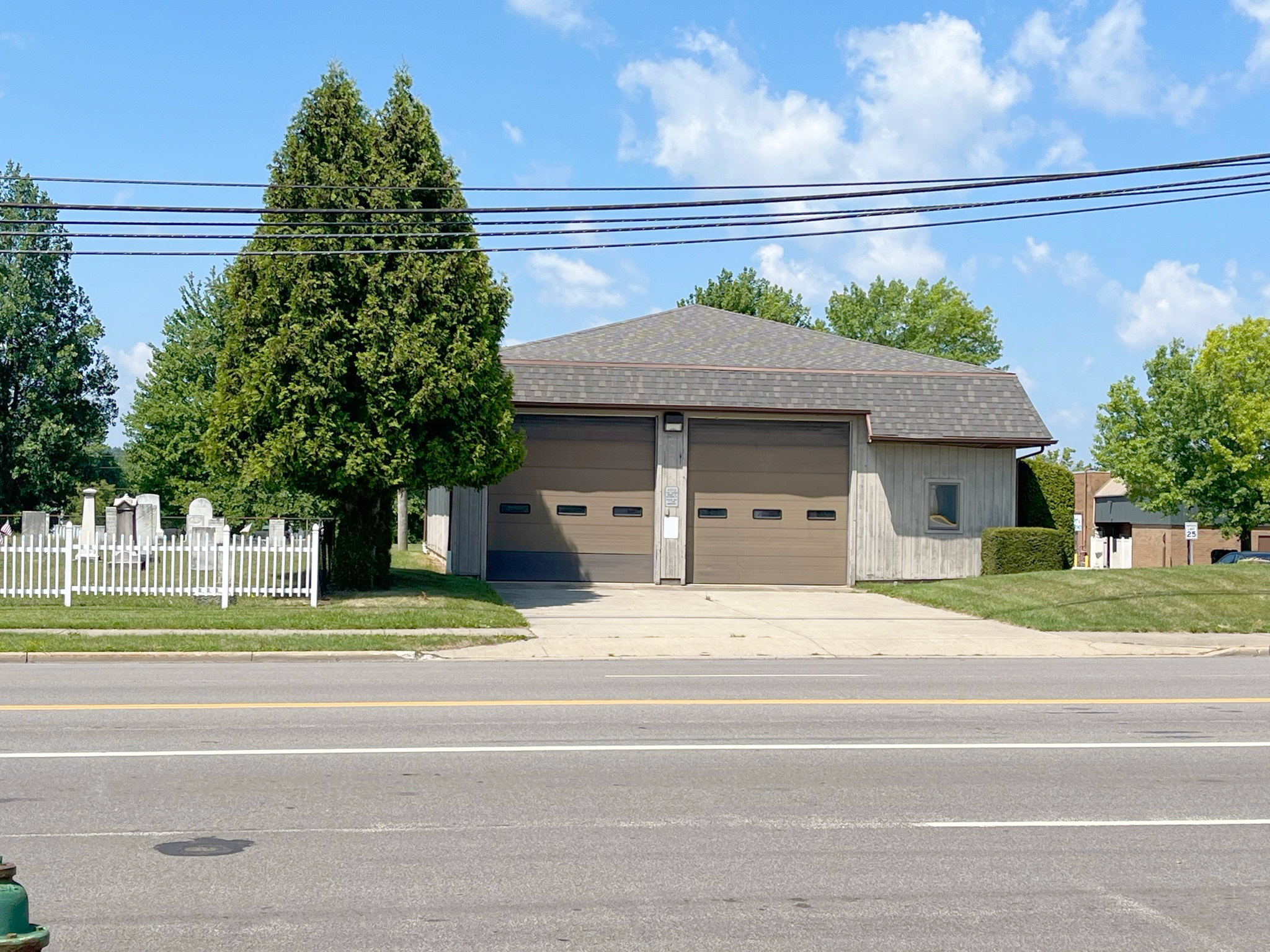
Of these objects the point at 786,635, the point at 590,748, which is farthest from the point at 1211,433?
the point at 590,748

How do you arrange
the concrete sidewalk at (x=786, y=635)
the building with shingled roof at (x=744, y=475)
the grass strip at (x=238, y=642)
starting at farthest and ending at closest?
1. the building with shingled roof at (x=744, y=475)
2. the concrete sidewalk at (x=786, y=635)
3. the grass strip at (x=238, y=642)

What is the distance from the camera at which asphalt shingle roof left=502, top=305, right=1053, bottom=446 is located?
28.1 metres

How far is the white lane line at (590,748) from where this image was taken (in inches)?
361

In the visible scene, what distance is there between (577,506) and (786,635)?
32.6 ft

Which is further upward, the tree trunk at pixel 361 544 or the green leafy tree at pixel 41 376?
the green leafy tree at pixel 41 376

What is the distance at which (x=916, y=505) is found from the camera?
29188 mm

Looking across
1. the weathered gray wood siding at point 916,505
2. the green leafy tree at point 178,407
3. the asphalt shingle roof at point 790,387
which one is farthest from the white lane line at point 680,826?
the green leafy tree at point 178,407

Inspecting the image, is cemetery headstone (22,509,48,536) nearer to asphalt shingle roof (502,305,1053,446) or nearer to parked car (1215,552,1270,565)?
asphalt shingle roof (502,305,1053,446)

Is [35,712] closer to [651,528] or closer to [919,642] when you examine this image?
[919,642]

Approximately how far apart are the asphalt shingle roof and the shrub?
1.65 meters

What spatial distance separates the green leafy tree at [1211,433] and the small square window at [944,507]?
86.1 ft

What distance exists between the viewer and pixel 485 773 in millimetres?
8609

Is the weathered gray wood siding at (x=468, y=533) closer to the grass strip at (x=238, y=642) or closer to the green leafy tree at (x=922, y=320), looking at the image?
the grass strip at (x=238, y=642)

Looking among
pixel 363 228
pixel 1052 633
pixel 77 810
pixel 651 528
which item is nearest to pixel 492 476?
pixel 363 228
